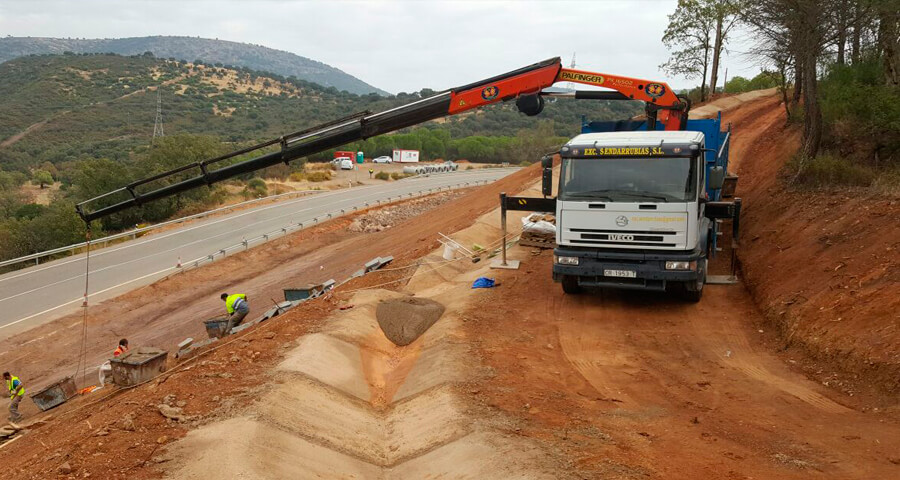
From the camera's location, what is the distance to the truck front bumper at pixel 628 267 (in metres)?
12.2

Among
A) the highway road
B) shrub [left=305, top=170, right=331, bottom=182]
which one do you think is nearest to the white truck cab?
the highway road

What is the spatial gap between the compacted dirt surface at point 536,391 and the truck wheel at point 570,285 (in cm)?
22

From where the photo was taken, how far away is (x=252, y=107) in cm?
13550

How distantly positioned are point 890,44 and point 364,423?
1839 cm

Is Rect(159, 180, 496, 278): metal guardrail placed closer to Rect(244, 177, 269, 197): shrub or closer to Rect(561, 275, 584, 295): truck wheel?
Rect(244, 177, 269, 197): shrub

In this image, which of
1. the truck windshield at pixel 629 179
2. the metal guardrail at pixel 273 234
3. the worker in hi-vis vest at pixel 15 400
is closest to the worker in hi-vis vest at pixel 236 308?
the worker in hi-vis vest at pixel 15 400

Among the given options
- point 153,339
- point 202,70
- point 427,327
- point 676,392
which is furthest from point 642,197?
point 202,70

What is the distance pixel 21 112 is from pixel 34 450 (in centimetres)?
11851

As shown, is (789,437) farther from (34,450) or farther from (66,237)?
(66,237)

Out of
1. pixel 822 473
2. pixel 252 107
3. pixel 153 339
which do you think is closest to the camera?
pixel 822 473

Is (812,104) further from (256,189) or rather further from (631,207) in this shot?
(256,189)

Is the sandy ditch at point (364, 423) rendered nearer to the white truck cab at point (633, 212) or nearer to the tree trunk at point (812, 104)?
the white truck cab at point (633, 212)

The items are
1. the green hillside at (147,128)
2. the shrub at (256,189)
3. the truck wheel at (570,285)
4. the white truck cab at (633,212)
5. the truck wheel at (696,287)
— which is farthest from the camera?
the shrub at (256,189)

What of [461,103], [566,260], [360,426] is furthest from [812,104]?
[360,426]
